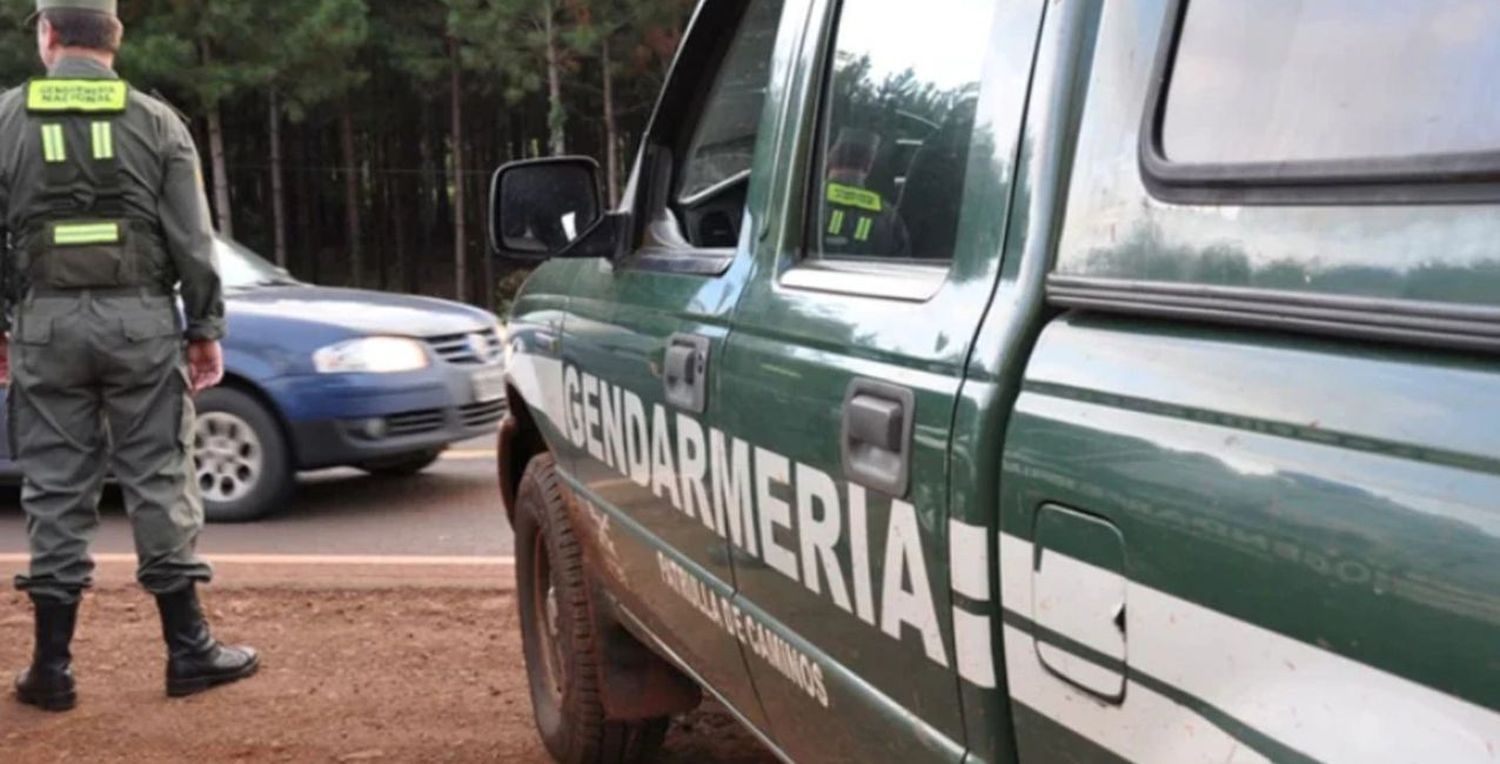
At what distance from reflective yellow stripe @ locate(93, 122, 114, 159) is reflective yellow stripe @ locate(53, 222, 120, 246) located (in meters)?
0.18

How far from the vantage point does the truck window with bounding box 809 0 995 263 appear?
2.00 meters

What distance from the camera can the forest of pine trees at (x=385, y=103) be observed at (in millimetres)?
20422


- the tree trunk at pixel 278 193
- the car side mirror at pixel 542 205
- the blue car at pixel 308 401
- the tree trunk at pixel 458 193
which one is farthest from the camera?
the tree trunk at pixel 278 193

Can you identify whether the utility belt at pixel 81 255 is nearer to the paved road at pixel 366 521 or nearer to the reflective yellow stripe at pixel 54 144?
the reflective yellow stripe at pixel 54 144

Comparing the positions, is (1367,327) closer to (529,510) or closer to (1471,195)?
(1471,195)

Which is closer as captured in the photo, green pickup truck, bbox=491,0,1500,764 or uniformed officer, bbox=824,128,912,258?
green pickup truck, bbox=491,0,1500,764

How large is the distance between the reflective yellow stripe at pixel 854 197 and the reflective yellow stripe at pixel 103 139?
2390 mm

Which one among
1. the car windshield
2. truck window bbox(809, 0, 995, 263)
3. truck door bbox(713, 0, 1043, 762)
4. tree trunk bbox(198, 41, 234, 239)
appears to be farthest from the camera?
tree trunk bbox(198, 41, 234, 239)

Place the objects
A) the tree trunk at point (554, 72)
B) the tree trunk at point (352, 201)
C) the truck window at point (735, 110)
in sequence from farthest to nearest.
→ 1. the tree trunk at point (352, 201)
2. the tree trunk at point (554, 72)
3. the truck window at point (735, 110)

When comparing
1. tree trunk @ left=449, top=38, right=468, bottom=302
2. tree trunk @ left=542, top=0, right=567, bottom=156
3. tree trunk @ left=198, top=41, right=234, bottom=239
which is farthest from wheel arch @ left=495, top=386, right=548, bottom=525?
tree trunk @ left=449, top=38, right=468, bottom=302

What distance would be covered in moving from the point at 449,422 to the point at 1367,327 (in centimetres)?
631

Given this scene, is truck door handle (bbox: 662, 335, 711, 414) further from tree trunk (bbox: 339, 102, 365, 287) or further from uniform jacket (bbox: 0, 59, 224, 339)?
tree trunk (bbox: 339, 102, 365, 287)

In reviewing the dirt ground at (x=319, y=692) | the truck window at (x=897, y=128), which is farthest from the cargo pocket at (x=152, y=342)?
the truck window at (x=897, y=128)

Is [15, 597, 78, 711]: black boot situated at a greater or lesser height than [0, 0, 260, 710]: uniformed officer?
lesser
